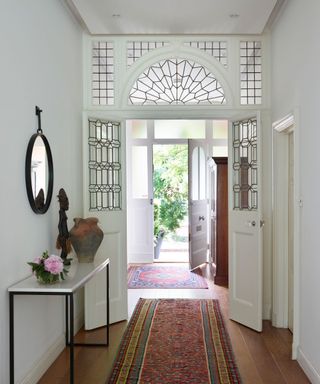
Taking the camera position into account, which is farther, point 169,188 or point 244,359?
point 169,188

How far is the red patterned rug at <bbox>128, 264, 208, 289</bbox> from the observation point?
6089mm

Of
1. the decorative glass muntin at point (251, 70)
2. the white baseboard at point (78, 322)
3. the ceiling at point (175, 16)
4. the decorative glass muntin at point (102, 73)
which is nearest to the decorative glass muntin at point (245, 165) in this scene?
the decorative glass muntin at point (251, 70)

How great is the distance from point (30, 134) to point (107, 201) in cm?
160

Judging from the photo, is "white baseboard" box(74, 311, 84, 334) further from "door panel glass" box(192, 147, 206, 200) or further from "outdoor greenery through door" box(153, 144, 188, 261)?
"outdoor greenery through door" box(153, 144, 188, 261)

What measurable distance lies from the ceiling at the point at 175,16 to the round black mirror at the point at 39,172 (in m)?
1.40

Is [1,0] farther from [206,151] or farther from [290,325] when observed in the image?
[206,151]

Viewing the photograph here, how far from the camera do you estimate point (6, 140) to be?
257 cm

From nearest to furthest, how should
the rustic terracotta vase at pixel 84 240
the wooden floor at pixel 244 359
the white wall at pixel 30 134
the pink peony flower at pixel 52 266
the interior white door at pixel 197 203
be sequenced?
the white wall at pixel 30 134
the pink peony flower at pixel 52 266
the wooden floor at pixel 244 359
the rustic terracotta vase at pixel 84 240
the interior white door at pixel 197 203

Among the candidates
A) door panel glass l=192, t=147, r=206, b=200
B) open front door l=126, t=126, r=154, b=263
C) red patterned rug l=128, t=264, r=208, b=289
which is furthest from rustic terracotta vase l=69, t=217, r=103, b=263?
open front door l=126, t=126, r=154, b=263

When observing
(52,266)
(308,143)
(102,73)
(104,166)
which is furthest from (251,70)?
(52,266)

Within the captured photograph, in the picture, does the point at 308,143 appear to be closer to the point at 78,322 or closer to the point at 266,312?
the point at 266,312

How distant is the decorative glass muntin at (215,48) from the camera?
14.9ft

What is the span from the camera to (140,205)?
315 inches

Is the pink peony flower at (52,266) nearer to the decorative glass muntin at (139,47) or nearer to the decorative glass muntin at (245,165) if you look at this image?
the decorative glass muntin at (245,165)
